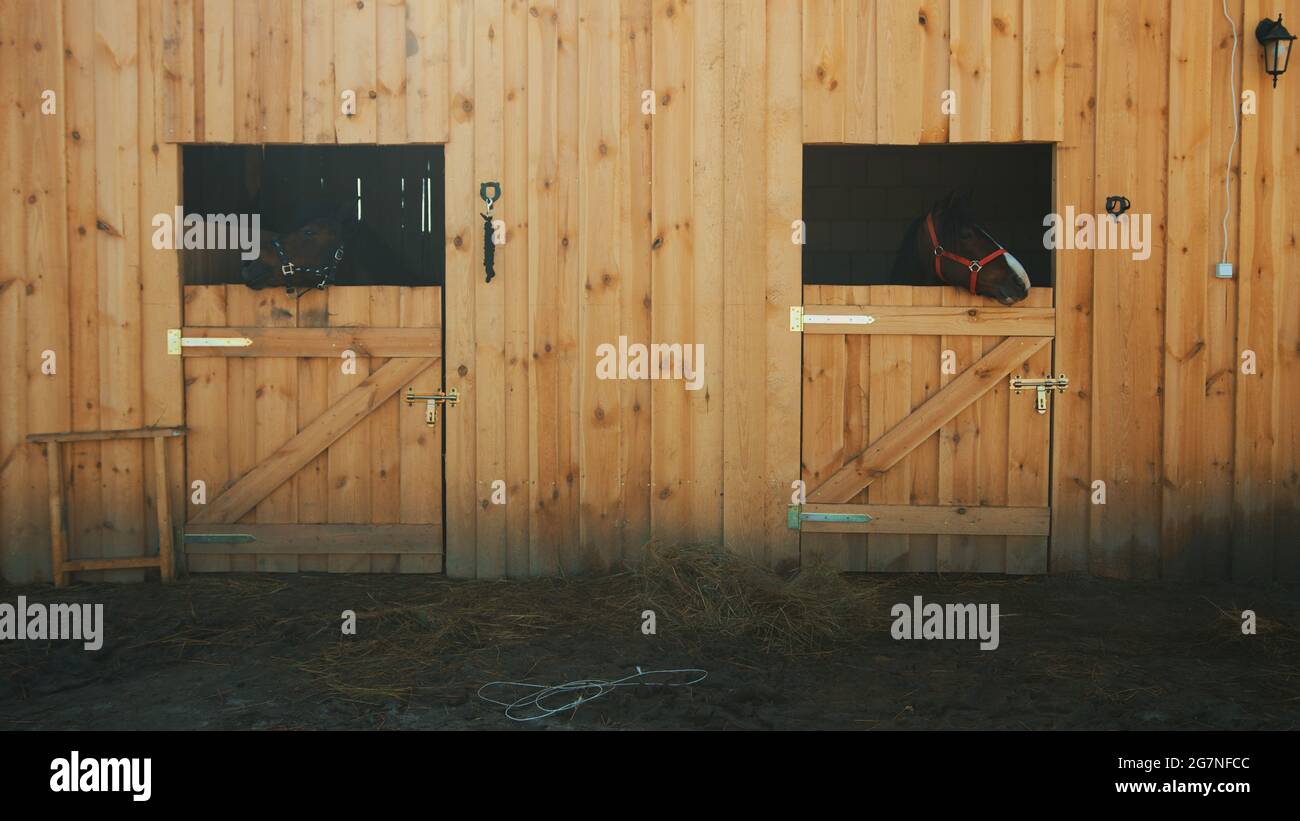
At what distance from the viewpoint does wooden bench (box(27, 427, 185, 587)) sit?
5488mm

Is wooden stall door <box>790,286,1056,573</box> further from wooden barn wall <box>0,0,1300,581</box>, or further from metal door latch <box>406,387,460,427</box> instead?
metal door latch <box>406,387,460,427</box>

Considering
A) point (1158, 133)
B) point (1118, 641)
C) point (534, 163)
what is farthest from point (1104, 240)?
point (534, 163)

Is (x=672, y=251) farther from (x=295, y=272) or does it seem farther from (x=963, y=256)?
(x=295, y=272)

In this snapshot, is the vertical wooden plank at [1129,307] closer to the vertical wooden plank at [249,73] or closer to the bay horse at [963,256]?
the bay horse at [963,256]

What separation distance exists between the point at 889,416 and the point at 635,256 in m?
1.57

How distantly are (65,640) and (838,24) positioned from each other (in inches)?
183

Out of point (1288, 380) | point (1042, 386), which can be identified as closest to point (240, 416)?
point (1042, 386)

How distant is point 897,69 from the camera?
5523mm

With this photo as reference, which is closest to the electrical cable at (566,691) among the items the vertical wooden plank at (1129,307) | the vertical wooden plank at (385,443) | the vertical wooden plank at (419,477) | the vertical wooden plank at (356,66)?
the vertical wooden plank at (419,477)

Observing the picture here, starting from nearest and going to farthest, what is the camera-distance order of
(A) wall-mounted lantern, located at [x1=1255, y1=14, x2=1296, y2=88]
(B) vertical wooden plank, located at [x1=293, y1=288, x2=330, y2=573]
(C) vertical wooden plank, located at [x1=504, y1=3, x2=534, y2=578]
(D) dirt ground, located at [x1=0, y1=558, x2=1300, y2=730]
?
1. (D) dirt ground, located at [x1=0, y1=558, x2=1300, y2=730]
2. (A) wall-mounted lantern, located at [x1=1255, y1=14, x2=1296, y2=88]
3. (C) vertical wooden plank, located at [x1=504, y1=3, x2=534, y2=578]
4. (B) vertical wooden plank, located at [x1=293, y1=288, x2=330, y2=573]

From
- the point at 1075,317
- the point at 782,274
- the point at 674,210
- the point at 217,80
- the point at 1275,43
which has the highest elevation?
the point at 1275,43

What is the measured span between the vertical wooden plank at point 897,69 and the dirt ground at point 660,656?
92.6 inches

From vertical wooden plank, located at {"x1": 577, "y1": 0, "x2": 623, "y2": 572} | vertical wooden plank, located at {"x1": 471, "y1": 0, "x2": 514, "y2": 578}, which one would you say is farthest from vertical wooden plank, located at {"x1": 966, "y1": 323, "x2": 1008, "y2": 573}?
vertical wooden plank, located at {"x1": 471, "y1": 0, "x2": 514, "y2": 578}

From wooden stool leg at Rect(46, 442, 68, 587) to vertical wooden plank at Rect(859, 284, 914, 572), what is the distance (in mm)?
4135
